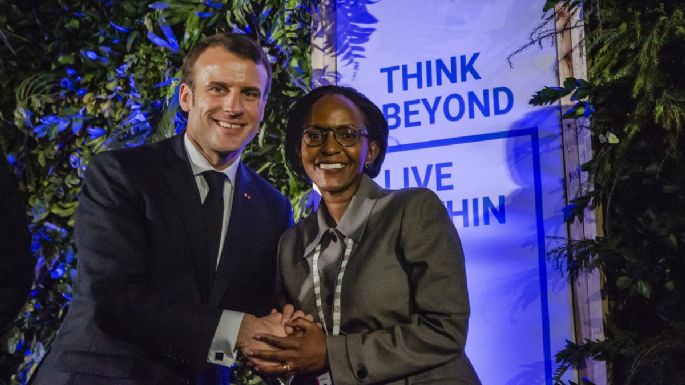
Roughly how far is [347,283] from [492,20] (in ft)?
3.87

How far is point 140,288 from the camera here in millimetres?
2277

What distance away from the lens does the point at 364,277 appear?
7.13 ft

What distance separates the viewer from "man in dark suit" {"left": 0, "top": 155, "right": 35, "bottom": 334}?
1850mm

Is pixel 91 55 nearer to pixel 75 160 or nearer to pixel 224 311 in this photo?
pixel 75 160

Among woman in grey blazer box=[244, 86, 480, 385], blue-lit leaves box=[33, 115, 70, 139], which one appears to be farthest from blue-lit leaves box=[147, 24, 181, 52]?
woman in grey blazer box=[244, 86, 480, 385]

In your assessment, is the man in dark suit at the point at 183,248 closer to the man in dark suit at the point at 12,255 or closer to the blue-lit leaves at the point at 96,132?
the man in dark suit at the point at 12,255

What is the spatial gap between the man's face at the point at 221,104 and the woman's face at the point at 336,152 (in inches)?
11.7

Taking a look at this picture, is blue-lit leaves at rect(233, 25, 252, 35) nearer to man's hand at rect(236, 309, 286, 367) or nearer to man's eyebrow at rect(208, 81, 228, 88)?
man's eyebrow at rect(208, 81, 228, 88)

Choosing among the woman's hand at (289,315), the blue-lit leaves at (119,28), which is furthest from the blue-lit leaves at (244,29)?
the woman's hand at (289,315)

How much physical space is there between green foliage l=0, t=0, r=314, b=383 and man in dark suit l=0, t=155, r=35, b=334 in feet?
4.99

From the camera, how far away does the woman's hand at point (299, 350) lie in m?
2.11

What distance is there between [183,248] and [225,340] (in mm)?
316

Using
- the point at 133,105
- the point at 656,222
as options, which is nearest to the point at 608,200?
the point at 656,222

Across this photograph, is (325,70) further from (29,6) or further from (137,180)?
(29,6)
